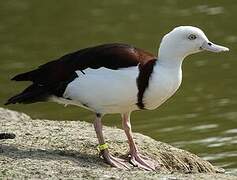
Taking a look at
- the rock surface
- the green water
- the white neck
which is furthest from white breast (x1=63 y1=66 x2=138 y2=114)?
the green water

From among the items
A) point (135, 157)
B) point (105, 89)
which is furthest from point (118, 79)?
point (135, 157)

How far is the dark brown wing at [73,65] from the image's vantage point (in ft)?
21.9

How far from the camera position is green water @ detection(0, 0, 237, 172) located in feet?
33.9

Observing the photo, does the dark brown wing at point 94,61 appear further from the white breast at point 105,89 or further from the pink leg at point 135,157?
the pink leg at point 135,157

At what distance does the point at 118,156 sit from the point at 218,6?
1109cm

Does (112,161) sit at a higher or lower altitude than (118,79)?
lower

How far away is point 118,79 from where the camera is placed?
6.57 m

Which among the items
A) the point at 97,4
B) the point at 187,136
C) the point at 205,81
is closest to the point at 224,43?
the point at 205,81

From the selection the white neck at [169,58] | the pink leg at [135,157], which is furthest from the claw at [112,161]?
the white neck at [169,58]

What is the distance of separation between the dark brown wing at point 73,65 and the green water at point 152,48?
2.50m

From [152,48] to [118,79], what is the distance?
8.33 meters

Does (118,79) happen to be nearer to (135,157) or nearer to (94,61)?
(94,61)

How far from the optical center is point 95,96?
664 cm

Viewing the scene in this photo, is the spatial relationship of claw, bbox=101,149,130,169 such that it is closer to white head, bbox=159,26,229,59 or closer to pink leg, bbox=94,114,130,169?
pink leg, bbox=94,114,130,169
